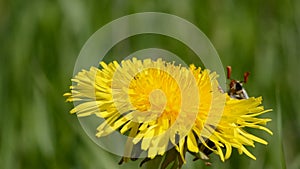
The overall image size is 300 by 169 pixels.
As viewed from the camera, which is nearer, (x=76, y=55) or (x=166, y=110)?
(x=166, y=110)

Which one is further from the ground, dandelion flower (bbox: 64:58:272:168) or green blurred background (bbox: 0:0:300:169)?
green blurred background (bbox: 0:0:300:169)

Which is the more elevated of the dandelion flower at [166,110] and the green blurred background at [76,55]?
the green blurred background at [76,55]

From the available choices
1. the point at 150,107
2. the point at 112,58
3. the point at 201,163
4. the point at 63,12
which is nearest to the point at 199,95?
the point at 150,107

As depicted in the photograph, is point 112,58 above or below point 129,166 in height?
above

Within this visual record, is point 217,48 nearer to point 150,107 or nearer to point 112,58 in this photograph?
point 112,58

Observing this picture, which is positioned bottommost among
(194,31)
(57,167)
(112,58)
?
(57,167)
